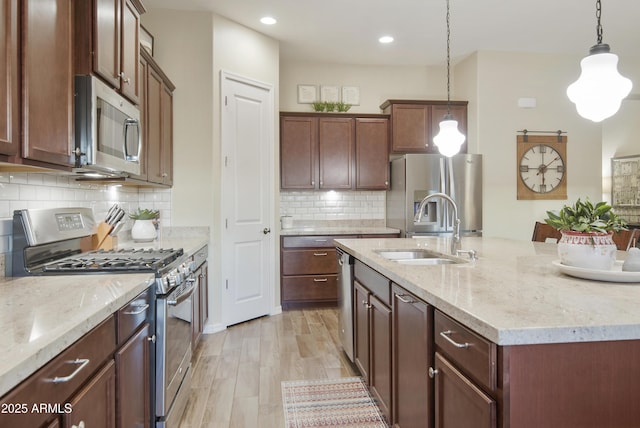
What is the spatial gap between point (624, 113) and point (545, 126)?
338 cm

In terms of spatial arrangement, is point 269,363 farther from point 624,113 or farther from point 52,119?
point 624,113

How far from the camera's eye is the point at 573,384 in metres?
0.99

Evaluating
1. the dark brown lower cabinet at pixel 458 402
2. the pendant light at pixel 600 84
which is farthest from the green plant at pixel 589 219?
the dark brown lower cabinet at pixel 458 402

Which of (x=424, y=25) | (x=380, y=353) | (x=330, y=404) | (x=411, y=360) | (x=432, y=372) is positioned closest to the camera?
(x=432, y=372)

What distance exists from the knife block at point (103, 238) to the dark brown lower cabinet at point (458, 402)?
212cm

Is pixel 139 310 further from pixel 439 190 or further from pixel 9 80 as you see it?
pixel 439 190

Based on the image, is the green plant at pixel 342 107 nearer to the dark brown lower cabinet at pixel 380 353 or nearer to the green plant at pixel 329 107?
the green plant at pixel 329 107

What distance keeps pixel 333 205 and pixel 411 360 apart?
3618 mm

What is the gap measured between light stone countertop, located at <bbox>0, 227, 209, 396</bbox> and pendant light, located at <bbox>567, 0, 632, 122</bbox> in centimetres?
208

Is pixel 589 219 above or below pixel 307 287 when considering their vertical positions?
above

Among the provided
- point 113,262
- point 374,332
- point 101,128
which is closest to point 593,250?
point 374,332

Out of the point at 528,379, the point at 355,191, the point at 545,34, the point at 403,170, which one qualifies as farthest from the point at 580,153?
the point at 528,379

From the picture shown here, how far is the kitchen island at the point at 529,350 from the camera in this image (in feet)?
3.20

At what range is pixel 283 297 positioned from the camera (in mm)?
4469
